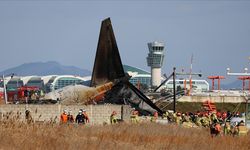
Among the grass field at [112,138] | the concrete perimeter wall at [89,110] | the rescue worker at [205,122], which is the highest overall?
the concrete perimeter wall at [89,110]

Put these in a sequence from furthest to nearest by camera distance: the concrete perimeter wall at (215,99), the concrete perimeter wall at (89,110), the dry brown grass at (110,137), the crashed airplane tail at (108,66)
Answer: the concrete perimeter wall at (215,99)
the crashed airplane tail at (108,66)
the concrete perimeter wall at (89,110)
the dry brown grass at (110,137)

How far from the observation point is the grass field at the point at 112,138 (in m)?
17.4

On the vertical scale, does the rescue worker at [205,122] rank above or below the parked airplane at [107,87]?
below

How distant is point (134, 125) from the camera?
29.0 m

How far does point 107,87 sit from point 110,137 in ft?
89.3

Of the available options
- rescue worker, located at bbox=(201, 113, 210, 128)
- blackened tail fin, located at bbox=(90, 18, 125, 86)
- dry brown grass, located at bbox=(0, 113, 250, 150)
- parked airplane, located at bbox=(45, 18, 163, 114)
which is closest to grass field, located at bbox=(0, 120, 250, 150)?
dry brown grass, located at bbox=(0, 113, 250, 150)

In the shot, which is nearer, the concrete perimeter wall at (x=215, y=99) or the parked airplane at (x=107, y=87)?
the parked airplane at (x=107, y=87)

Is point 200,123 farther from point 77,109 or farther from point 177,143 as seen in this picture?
point 177,143

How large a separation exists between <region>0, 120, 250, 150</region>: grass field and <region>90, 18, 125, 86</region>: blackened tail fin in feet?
70.3

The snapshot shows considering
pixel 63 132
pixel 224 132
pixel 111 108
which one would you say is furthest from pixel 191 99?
pixel 63 132

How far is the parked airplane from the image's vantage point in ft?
156

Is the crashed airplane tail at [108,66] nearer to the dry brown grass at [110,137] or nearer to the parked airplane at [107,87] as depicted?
the parked airplane at [107,87]

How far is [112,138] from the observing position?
2238 centimetres

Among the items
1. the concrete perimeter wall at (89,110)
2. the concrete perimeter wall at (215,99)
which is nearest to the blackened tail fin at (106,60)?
the concrete perimeter wall at (89,110)
